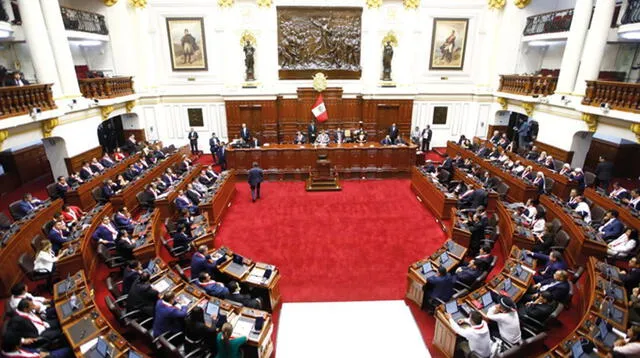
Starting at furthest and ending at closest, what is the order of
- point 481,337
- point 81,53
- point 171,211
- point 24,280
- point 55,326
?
1. point 81,53
2. point 171,211
3. point 24,280
4. point 55,326
5. point 481,337

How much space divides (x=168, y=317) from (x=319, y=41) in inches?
575

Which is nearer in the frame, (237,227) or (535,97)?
(237,227)

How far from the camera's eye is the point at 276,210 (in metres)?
11.2

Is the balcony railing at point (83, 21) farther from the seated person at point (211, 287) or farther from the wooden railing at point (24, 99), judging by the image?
the seated person at point (211, 287)

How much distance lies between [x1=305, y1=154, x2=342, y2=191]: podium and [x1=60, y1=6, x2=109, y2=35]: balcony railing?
10684 mm

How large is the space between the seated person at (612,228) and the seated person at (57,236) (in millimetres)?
11921

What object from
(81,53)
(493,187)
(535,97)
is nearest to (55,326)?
(493,187)

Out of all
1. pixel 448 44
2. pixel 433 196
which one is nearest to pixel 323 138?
pixel 433 196

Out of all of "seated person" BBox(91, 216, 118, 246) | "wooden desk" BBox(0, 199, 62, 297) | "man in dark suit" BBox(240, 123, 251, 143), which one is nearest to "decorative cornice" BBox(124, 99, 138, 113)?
"man in dark suit" BBox(240, 123, 251, 143)

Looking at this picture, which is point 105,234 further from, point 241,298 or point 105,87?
point 105,87

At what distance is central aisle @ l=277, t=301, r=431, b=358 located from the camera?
5.64m

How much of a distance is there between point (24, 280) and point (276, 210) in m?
6.35

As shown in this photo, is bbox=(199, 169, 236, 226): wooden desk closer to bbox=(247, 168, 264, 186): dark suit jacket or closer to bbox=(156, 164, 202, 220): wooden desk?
bbox=(247, 168, 264, 186): dark suit jacket

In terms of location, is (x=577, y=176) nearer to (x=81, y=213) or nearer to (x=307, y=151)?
(x=307, y=151)
